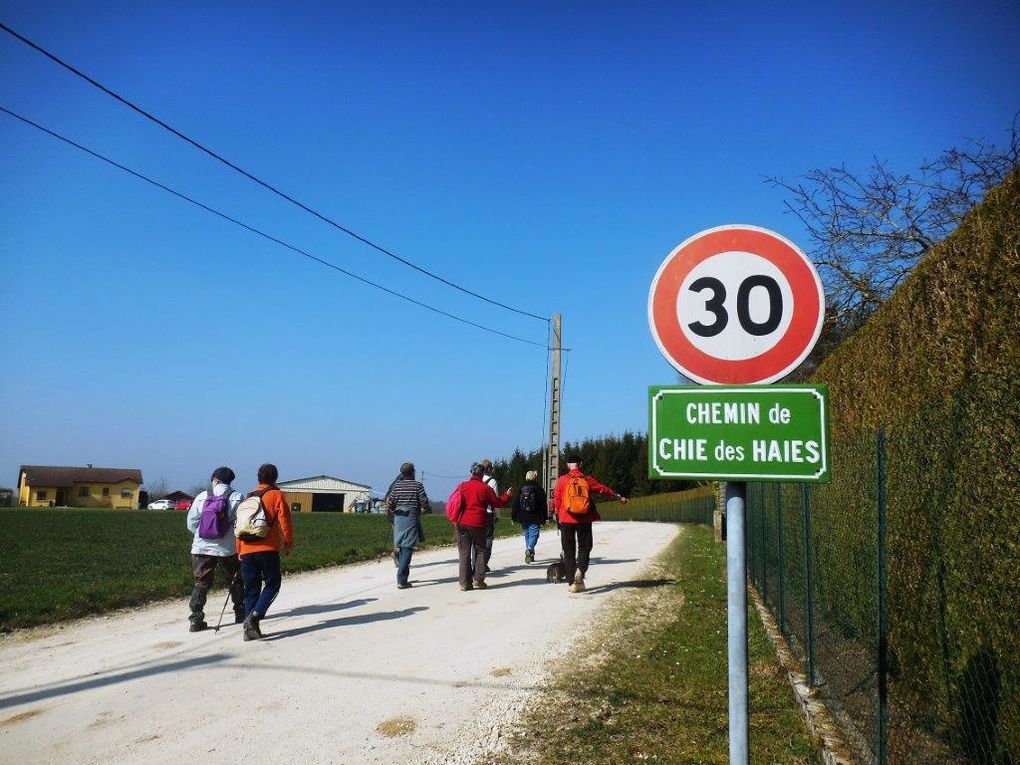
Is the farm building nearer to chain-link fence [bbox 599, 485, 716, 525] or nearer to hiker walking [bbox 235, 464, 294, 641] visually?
chain-link fence [bbox 599, 485, 716, 525]

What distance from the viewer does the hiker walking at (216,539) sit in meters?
8.17

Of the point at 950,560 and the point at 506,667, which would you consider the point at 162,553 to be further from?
the point at 950,560

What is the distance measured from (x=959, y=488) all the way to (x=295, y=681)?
4.83 m

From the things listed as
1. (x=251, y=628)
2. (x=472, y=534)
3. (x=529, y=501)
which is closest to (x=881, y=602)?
(x=251, y=628)

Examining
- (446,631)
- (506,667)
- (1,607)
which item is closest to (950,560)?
(506,667)

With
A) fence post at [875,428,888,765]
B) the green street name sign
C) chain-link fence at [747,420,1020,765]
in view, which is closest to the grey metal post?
the green street name sign

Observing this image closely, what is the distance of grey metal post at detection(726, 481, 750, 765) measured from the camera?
2623 mm

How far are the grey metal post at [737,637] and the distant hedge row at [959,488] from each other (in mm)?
1043

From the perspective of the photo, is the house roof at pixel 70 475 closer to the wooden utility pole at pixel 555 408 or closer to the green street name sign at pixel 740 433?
the wooden utility pole at pixel 555 408

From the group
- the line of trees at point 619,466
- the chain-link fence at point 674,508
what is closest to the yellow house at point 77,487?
the line of trees at point 619,466

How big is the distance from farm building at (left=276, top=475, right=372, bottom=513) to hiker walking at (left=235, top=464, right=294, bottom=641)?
323ft

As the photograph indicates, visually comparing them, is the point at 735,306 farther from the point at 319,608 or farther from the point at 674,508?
the point at 674,508

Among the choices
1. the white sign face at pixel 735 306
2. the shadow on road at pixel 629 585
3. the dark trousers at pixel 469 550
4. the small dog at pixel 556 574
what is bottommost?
the shadow on road at pixel 629 585

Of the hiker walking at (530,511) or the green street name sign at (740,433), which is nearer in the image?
the green street name sign at (740,433)
